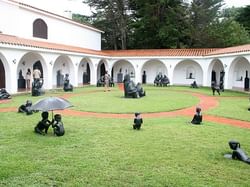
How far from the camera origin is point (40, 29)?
30.1 m

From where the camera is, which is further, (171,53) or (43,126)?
(171,53)

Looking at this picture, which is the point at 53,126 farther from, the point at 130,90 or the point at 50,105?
the point at 130,90

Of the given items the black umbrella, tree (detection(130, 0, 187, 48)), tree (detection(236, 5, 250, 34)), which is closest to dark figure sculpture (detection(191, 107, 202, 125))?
the black umbrella

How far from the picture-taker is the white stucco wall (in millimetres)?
26375

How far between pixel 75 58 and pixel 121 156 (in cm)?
2388

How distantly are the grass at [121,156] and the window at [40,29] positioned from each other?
63.9 ft

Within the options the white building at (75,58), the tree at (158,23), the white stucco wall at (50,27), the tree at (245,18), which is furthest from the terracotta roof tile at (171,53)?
the tree at (245,18)

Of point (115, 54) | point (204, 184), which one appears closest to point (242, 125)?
point (204, 184)

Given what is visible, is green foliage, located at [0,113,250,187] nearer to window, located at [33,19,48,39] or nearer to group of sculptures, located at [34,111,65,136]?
group of sculptures, located at [34,111,65,136]

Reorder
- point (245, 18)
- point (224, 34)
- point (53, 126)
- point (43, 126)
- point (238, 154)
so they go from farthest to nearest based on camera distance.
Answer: point (245, 18) → point (224, 34) → point (43, 126) → point (53, 126) → point (238, 154)

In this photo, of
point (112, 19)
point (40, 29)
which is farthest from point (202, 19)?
point (40, 29)

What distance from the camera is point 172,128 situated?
1094 centimetres

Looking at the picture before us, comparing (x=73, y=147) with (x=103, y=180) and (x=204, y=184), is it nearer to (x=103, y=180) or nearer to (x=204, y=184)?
(x=103, y=180)

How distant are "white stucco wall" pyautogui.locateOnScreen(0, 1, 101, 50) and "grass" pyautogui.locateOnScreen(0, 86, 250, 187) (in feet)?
56.9
